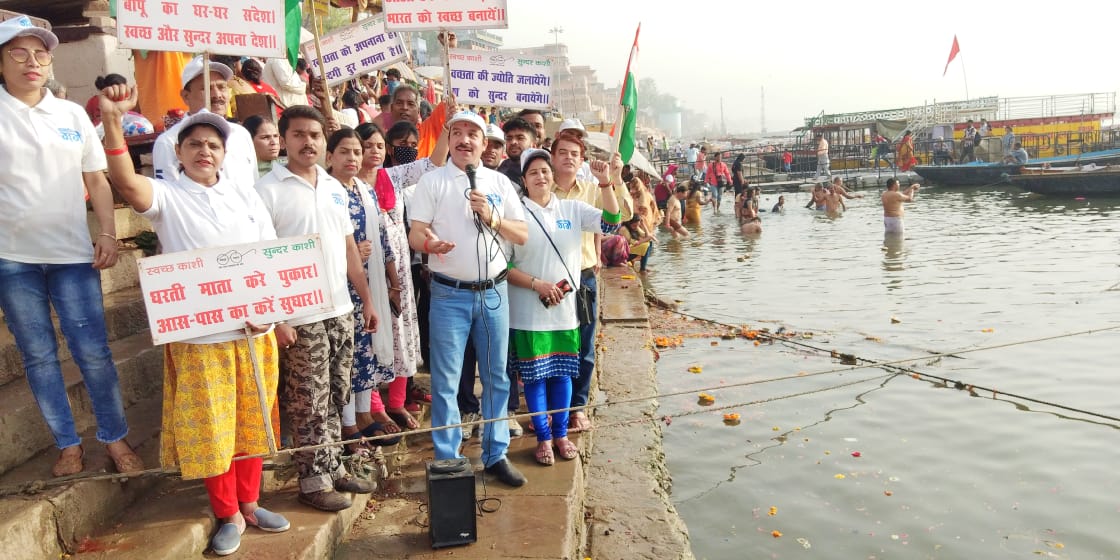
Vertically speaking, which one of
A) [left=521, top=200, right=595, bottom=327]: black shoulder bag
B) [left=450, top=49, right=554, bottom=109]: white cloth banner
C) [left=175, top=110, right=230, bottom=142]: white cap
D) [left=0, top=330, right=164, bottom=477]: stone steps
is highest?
[left=450, top=49, right=554, bottom=109]: white cloth banner

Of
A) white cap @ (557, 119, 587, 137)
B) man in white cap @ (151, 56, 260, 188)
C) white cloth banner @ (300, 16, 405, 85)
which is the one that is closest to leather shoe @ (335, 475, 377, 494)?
man in white cap @ (151, 56, 260, 188)

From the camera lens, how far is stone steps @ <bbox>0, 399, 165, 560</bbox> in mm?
2922

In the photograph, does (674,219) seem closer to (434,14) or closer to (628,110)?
(434,14)

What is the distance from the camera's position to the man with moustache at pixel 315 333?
3.69 m

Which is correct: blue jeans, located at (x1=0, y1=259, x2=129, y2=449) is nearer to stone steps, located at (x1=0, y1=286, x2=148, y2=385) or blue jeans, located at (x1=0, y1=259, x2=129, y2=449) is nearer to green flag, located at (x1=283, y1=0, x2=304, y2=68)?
stone steps, located at (x1=0, y1=286, x2=148, y2=385)

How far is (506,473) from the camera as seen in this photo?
14.1ft

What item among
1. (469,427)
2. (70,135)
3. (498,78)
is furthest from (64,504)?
(498,78)

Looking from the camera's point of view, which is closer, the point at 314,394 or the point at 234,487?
the point at 234,487

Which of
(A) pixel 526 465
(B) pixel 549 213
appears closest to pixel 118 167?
(B) pixel 549 213

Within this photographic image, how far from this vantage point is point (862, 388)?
6727mm

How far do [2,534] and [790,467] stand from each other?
4.27 m

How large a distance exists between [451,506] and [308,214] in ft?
4.98

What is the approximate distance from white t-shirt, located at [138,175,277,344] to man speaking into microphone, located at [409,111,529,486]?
94 cm

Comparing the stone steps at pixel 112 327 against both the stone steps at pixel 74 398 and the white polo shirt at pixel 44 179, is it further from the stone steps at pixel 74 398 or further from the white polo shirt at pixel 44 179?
the white polo shirt at pixel 44 179
